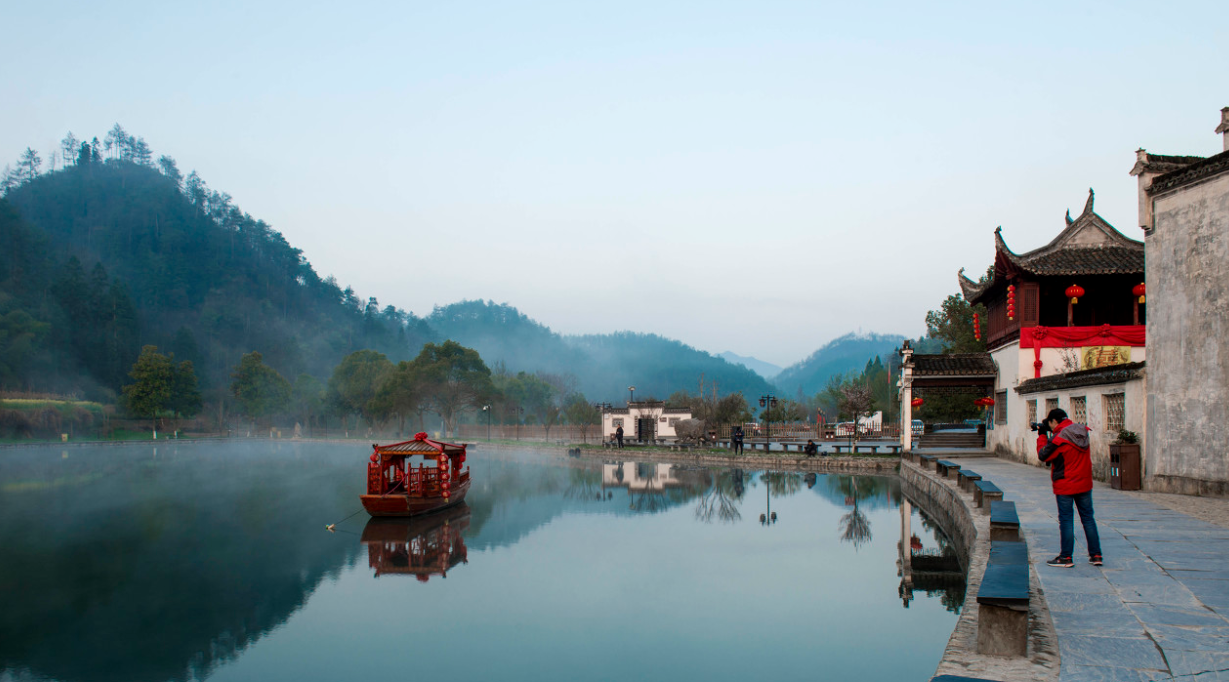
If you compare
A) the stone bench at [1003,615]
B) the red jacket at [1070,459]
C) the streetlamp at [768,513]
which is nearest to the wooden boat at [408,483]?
the streetlamp at [768,513]

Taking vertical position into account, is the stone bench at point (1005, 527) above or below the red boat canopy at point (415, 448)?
above

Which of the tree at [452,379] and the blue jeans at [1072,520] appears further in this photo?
the tree at [452,379]

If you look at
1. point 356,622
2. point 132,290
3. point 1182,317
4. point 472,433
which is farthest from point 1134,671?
point 132,290

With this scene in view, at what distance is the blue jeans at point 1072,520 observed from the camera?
7254 mm

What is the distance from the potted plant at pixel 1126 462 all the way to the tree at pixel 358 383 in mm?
60146

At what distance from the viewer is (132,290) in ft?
366

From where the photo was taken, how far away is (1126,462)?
14.2 metres

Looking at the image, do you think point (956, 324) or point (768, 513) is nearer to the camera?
point (768, 513)

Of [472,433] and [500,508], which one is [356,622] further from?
[472,433]

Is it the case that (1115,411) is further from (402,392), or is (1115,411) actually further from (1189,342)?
(402,392)

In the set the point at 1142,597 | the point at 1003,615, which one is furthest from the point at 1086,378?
the point at 1003,615

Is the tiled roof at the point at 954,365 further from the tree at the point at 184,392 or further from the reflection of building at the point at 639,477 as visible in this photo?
the tree at the point at 184,392

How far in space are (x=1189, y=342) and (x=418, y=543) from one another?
1571cm

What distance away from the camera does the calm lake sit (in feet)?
29.3
